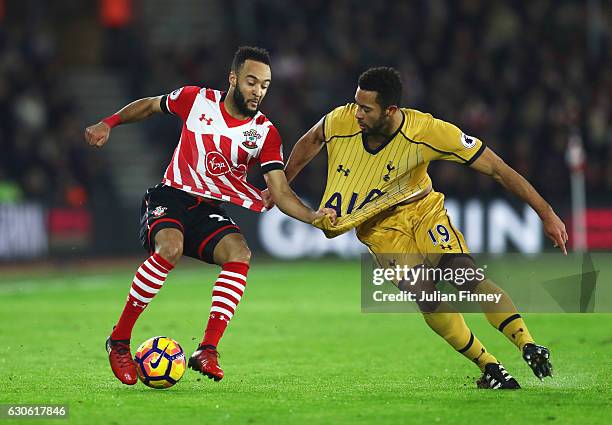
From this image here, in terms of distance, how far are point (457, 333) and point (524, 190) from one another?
1.03 meters

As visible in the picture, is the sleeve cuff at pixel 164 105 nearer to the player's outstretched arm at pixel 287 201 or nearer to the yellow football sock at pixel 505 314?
the player's outstretched arm at pixel 287 201

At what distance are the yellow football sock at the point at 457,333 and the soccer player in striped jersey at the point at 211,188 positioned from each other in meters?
1.01

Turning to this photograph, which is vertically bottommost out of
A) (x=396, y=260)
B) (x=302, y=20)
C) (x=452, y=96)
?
(x=396, y=260)

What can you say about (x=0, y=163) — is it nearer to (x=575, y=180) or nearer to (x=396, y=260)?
(x=575, y=180)

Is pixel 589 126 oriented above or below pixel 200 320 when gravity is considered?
above

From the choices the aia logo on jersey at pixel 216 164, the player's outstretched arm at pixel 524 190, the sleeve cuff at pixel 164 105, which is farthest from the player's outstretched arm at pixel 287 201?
the player's outstretched arm at pixel 524 190

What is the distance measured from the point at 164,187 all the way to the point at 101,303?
21.1ft

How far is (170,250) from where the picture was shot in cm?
782

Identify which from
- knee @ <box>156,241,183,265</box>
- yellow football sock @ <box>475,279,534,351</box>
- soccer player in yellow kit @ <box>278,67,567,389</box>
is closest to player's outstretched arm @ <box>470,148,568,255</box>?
soccer player in yellow kit @ <box>278,67,567,389</box>

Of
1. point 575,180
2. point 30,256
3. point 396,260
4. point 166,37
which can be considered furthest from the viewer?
point 166,37

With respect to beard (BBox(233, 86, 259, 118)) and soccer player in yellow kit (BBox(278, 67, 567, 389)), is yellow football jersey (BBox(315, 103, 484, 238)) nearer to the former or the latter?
soccer player in yellow kit (BBox(278, 67, 567, 389))

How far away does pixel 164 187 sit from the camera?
8328mm

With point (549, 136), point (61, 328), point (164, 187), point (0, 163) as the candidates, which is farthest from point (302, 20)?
point (164, 187)

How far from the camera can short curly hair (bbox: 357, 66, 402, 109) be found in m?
7.81
